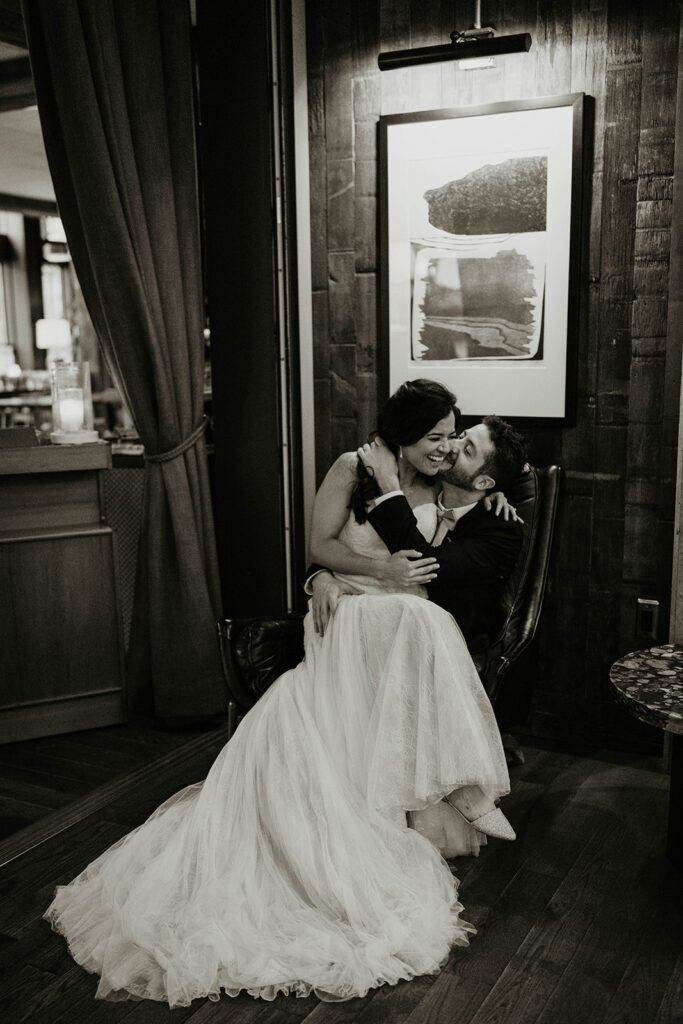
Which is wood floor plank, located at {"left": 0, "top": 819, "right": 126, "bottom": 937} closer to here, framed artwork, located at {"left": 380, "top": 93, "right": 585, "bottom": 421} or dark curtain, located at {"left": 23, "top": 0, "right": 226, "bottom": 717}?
dark curtain, located at {"left": 23, "top": 0, "right": 226, "bottom": 717}

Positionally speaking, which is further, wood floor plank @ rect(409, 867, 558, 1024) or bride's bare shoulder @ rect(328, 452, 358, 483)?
bride's bare shoulder @ rect(328, 452, 358, 483)

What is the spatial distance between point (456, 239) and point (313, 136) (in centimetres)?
70

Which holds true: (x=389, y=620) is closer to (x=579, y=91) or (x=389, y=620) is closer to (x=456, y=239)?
(x=456, y=239)

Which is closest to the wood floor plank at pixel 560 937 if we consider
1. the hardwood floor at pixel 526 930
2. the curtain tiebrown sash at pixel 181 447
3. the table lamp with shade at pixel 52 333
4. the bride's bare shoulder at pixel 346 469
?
the hardwood floor at pixel 526 930

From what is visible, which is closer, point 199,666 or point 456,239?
point 456,239

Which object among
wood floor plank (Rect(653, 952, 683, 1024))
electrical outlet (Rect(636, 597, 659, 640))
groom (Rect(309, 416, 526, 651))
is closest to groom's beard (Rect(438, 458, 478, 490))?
groom (Rect(309, 416, 526, 651))

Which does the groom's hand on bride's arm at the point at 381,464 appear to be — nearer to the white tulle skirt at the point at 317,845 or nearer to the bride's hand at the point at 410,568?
the bride's hand at the point at 410,568

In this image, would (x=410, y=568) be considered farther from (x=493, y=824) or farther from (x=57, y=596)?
(x=57, y=596)

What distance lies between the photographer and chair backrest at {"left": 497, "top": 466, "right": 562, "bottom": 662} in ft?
9.22

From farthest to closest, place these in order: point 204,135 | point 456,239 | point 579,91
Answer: point 204,135
point 456,239
point 579,91

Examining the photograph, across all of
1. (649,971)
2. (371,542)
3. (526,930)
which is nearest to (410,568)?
(371,542)

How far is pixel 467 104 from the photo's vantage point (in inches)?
124

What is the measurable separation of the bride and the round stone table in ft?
1.28

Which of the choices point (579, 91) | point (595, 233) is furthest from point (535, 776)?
point (579, 91)
